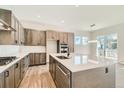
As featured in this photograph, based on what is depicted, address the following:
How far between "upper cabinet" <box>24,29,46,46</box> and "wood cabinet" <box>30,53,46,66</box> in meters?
0.71

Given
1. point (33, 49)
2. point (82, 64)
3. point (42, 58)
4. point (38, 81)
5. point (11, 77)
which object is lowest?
point (38, 81)

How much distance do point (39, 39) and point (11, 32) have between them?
3332 millimetres

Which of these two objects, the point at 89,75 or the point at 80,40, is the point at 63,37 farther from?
the point at 89,75

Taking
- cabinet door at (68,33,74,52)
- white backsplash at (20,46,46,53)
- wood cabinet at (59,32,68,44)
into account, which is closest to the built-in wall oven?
wood cabinet at (59,32,68,44)

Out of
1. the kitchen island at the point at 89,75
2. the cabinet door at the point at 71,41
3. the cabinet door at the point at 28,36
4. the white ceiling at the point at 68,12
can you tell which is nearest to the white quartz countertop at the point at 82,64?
the kitchen island at the point at 89,75

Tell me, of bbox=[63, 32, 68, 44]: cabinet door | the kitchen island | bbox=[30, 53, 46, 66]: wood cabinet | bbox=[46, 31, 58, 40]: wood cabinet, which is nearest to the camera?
the kitchen island

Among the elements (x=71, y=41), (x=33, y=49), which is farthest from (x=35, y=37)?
(x=71, y=41)

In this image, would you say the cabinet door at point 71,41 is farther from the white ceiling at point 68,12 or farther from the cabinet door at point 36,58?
the white ceiling at point 68,12

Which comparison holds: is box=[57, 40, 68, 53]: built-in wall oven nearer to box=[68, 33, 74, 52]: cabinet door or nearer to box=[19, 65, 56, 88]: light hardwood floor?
box=[68, 33, 74, 52]: cabinet door

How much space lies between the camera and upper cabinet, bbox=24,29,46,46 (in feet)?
20.9

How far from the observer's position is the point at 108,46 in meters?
7.88

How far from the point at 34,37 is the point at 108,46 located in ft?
17.9
